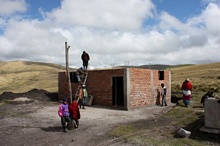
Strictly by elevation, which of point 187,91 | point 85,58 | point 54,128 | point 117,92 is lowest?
point 54,128

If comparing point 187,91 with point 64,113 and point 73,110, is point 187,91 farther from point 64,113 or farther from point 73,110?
point 64,113

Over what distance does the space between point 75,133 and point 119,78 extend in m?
11.1

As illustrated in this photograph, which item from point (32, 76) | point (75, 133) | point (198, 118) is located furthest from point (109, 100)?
point (32, 76)

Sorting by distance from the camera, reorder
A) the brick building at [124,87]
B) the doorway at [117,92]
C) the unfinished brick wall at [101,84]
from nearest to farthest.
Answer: the brick building at [124,87] < the unfinished brick wall at [101,84] < the doorway at [117,92]

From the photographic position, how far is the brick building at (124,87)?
68.3ft

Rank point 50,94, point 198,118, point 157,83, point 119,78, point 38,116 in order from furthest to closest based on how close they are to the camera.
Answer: point 50,94 < point 157,83 < point 119,78 < point 38,116 < point 198,118

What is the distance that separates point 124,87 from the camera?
815 inches

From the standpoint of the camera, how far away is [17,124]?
14891 millimetres

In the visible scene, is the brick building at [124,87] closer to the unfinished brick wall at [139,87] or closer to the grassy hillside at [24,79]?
the unfinished brick wall at [139,87]

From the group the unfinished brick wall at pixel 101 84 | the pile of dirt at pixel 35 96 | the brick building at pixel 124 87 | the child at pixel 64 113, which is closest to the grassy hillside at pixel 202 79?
the brick building at pixel 124 87

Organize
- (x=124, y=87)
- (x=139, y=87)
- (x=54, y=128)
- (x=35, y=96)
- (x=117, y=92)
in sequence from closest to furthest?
1. (x=54, y=128)
2. (x=124, y=87)
3. (x=139, y=87)
4. (x=117, y=92)
5. (x=35, y=96)

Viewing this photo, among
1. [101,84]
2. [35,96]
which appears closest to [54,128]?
[101,84]

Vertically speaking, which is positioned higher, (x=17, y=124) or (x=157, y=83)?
(x=157, y=83)

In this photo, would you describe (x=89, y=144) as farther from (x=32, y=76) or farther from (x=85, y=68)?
(x=32, y=76)
